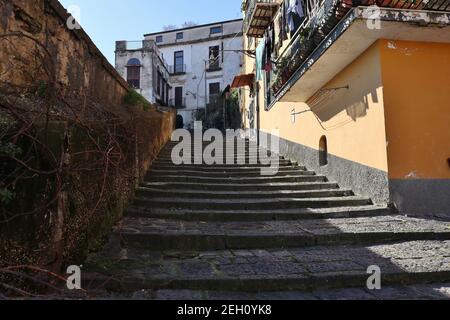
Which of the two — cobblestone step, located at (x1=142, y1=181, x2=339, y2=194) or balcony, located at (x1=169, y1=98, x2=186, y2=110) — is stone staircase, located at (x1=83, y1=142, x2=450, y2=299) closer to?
cobblestone step, located at (x1=142, y1=181, x2=339, y2=194)

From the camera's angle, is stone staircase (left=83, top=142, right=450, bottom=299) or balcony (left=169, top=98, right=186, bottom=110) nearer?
stone staircase (left=83, top=142, right=450, bottom=299)

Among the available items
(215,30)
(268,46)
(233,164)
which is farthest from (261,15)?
(215,30)

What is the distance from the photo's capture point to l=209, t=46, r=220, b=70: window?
3241 cm

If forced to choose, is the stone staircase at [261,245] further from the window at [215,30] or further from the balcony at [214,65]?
the window at [215,30]

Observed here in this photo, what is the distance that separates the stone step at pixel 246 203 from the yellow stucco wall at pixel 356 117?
74 centimetres

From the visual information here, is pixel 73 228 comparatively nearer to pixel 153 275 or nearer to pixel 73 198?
pixel 73 198

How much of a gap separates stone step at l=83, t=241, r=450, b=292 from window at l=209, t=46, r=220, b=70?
2896 cm

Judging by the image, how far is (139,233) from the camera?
4.55 metres

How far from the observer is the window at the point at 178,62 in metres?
34.8

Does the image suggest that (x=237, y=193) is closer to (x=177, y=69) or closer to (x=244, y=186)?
(x=244, y=186)

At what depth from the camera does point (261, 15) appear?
12.6m

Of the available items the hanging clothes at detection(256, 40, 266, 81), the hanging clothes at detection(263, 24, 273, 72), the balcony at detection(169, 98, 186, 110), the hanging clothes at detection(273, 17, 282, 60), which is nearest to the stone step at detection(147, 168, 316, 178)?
the hanging clothes at detection(273, 17, 282, 60)

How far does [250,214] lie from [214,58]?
2766 centimetres

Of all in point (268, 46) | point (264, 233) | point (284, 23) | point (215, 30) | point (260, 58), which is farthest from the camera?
point (215, 30)
